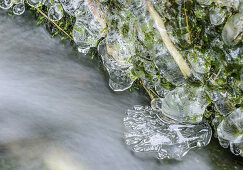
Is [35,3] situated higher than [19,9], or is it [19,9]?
[35,3]

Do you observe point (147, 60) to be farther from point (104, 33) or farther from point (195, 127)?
point (195, 127)

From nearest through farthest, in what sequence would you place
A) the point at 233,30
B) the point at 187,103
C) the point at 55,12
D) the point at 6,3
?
the point at 233,30
the point at 187,103
the point at 55,12
the point at 6,3

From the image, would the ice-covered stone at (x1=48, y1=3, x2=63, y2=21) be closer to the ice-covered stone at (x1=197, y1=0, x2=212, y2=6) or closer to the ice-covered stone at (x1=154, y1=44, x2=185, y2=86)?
the ice-covered stone at (x1=154, y1=44, x2=185, y2=86)

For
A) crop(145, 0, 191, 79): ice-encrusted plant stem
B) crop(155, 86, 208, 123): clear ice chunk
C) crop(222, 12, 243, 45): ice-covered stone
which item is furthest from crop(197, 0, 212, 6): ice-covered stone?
crop(155, 86, 208, 123): clear ice chunk

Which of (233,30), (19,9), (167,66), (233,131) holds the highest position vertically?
(233,30)

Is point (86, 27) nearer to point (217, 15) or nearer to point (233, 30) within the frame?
point (217, 15)

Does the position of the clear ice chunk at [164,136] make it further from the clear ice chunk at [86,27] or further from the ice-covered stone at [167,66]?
the clear ice chunk at [86,27]

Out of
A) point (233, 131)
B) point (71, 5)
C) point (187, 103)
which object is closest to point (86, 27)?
point (71, 5)

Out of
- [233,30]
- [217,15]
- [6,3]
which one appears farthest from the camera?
[6,3]
